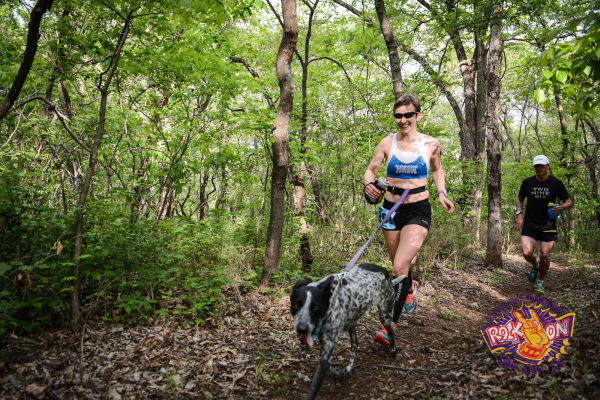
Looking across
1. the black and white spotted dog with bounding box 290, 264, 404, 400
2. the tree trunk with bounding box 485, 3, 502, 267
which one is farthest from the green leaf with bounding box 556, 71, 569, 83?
the tree trunk with bounding box 485, 3, 502, 267

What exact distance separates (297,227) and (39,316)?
3941 millimetres

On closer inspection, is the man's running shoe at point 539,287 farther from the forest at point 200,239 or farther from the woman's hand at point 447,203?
the woman's hand at point 447,203

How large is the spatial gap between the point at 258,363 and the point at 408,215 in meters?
2.23

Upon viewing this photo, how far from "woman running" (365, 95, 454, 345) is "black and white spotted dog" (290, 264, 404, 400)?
35 centimetres

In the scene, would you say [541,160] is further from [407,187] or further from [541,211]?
[407,187]

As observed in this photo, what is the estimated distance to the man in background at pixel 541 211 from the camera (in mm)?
5742

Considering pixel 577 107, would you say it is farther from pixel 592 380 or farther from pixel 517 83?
pixel 517 83

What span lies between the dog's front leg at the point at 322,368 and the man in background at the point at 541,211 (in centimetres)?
527

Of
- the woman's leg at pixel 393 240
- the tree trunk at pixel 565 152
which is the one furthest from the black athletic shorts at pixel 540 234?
the tree trunk at pixel 565 152

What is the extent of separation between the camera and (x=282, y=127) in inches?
205

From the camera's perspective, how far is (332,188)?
7977 millimetres

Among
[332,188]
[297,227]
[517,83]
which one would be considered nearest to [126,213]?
[297,227]

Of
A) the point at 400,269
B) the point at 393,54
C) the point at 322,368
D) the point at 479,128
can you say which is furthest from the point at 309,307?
the point at 479,128

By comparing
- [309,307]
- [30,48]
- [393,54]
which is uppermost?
[393,54]
